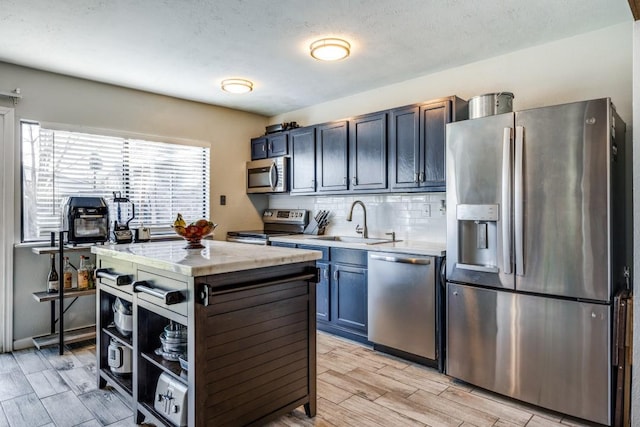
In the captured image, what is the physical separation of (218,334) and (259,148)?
11.7 ft

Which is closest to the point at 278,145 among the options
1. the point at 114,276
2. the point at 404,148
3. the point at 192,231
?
the point at 404,148

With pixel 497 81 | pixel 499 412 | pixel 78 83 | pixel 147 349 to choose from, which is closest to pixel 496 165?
pixel 497 81

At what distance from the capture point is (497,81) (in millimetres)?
3176

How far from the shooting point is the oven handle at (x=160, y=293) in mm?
1724

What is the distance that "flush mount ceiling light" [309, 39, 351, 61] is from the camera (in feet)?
9.30

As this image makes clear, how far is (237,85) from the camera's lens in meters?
3.74

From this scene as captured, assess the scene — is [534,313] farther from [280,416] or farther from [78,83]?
[78,83]

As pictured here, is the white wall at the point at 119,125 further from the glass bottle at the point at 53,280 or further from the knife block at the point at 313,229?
the knife block at the point at 313,229

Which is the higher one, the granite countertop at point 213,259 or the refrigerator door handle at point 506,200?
the refrigerator door handle at point 506,200

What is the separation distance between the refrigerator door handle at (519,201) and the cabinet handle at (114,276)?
2.32 m

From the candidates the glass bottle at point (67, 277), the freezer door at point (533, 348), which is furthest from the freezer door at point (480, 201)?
the glass bottle at point (67, 277)

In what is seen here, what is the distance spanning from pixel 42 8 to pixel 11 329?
8.69 ft

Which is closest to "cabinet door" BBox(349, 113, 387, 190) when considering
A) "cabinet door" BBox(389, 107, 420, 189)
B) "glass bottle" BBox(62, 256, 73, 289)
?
"cabinet door" BBox(389, 107, 420, 189)

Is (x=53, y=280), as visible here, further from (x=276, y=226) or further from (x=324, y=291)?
(x=276, y=226)
